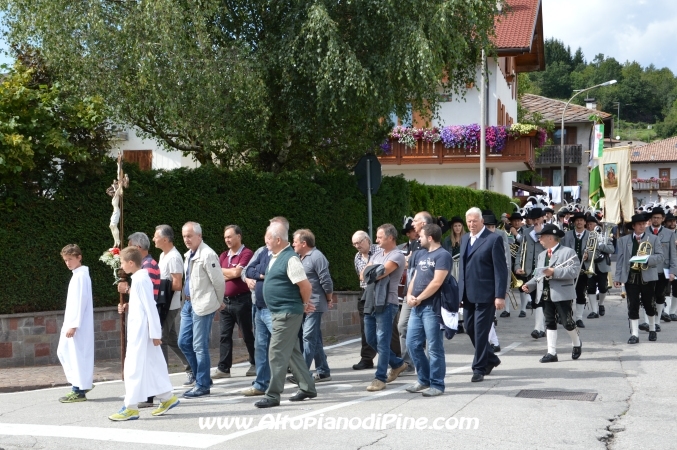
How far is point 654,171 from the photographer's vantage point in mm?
113125

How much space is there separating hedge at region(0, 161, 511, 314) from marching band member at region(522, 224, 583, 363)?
5379mm

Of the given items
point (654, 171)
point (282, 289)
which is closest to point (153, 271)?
point (282, 289)

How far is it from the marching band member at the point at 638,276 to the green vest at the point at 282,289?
261 inches

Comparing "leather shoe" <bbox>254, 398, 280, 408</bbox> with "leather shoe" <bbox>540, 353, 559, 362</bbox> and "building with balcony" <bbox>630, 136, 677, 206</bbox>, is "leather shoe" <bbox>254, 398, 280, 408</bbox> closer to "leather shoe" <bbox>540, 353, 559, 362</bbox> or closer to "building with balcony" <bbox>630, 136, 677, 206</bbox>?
"leather shoe" <bbox>540, 353, 559, 362</bbox>

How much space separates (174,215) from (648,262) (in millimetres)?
7441

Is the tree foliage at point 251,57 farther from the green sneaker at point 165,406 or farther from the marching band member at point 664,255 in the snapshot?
the green sneaker at point 165,406

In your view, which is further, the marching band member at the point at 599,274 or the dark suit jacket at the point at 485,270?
the marching band member at the point at 599,274

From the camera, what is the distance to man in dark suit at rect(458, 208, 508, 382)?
10.5 meters

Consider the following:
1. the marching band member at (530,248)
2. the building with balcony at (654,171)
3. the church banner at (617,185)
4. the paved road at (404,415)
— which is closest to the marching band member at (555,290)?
the paved road at (404,415)

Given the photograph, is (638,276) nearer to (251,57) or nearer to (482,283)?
(482,283)

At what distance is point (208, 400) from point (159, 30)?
20.5ft

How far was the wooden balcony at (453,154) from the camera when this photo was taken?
3108 cm

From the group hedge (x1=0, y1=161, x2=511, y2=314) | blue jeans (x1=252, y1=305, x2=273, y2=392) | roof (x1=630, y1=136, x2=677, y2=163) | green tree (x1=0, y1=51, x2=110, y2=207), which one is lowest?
blue jeans (x1=252, y1=305, x2=273, y2=392)

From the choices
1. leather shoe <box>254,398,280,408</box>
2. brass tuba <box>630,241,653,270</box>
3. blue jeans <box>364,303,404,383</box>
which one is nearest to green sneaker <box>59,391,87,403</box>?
leather shoe <box>254,398,280,408</box>
